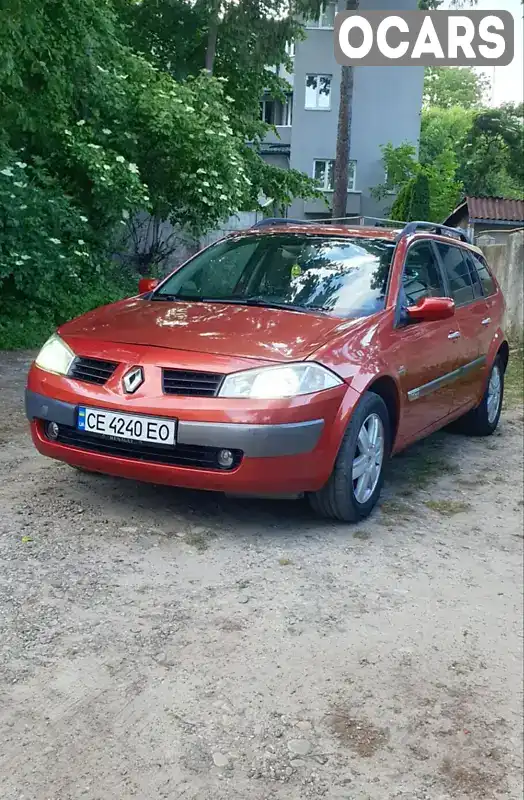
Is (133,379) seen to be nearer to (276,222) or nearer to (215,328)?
(215,328)

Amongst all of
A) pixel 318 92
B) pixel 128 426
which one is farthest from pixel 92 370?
pixel 318 92

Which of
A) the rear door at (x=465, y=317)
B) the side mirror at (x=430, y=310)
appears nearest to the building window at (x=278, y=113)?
the rear door at (x=465, y=317)

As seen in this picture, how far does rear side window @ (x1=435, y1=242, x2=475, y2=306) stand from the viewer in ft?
19.1

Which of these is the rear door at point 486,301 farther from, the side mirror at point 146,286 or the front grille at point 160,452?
the front grille at point 160,452

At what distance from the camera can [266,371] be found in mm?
3869

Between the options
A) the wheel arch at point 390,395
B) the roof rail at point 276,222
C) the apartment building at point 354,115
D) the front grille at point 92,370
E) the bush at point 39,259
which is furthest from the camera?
the apartment building at point 354,115

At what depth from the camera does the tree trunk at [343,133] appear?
63.0 feet

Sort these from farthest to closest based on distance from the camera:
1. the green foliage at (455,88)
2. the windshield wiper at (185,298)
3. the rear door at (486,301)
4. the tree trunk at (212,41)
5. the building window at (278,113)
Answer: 1. the green foliage at (455,88)
2. the building window at (278,113)
3. the tree trunk at (212,41)
4. the rear door at (486,301)
5. the windshield wiper at (185,298)

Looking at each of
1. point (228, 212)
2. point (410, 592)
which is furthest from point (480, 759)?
point (228, 212)

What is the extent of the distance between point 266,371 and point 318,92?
35914 millimetres

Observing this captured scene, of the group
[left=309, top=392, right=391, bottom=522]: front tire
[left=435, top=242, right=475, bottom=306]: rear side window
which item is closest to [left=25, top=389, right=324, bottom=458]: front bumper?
[left=309, top=392, right=391, bottom=522]: front tire

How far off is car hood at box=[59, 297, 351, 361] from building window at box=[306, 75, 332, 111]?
34.7 meters

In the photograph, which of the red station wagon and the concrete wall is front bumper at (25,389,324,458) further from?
the concrete wall

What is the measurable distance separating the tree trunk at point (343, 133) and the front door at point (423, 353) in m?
13.9
